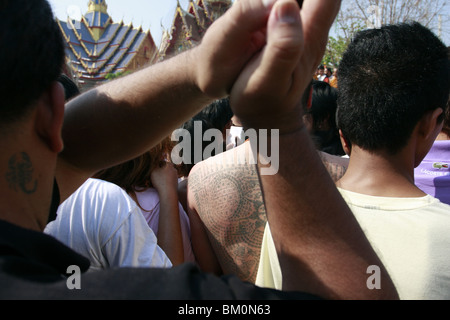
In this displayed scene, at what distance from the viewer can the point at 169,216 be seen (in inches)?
99.9

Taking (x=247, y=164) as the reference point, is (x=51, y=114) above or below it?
above

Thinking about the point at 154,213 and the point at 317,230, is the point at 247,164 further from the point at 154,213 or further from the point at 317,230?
the point at 317,230

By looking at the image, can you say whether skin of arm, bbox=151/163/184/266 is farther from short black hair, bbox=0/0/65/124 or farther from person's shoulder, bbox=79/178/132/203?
short black hair, bbox=0/0/65/124

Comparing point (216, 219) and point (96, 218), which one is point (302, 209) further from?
point (216, 219)

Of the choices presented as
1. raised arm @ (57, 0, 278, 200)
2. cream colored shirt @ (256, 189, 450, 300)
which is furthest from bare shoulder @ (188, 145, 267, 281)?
raised arm @ (57, 0, 278, 200)

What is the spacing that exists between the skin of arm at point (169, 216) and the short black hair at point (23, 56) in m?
1.65

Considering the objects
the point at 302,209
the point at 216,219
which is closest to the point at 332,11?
the point at 302,209

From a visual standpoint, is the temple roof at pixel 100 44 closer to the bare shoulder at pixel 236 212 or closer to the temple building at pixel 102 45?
the temple building at pixel 102 45

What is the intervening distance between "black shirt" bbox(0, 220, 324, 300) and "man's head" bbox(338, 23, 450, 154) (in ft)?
3.26

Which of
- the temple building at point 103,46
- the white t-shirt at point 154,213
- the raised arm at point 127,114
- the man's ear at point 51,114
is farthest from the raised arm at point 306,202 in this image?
the temple building at point 103,46

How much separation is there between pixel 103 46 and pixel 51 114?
125 feet

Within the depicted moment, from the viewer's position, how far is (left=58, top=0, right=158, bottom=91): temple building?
1385 inches

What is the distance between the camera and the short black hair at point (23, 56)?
86 centimetres

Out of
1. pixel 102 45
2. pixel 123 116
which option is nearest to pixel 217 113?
pixel 123 116
